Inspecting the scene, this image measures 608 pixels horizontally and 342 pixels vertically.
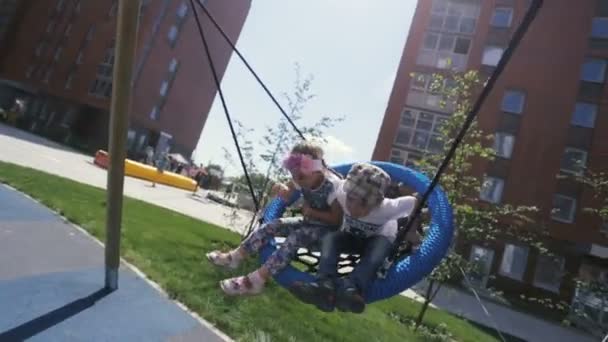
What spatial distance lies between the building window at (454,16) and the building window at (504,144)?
6.34 m

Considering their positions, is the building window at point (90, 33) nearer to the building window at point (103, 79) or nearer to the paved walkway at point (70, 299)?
the building window at point (103, 79)

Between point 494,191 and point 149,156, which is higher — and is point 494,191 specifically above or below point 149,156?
above

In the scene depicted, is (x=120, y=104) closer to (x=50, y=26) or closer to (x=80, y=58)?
(x=80, y=58)

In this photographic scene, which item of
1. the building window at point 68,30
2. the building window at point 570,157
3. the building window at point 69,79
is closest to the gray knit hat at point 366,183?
the building window at point 570,157

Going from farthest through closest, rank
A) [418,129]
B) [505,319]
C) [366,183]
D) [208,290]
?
[418,129] → [505,319] → [208,290] → [366,183]

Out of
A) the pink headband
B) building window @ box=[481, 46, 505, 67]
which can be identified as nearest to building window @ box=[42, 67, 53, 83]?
building window @ box=[481, 46, 505, 67]

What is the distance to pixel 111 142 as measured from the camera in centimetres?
337

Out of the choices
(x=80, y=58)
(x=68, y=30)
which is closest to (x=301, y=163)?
(x=80, y=58)

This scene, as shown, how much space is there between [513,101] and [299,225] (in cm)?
2203

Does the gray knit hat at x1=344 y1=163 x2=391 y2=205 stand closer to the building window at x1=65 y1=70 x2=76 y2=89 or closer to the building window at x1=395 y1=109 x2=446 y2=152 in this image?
the building window at x1=395 y1=109 x2=446 y2=152

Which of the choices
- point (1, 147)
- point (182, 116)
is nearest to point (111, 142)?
point (1, 147)

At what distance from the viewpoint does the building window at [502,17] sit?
2285 centimetres

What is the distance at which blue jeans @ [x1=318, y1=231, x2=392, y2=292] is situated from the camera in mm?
2688

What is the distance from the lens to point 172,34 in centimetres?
3403
